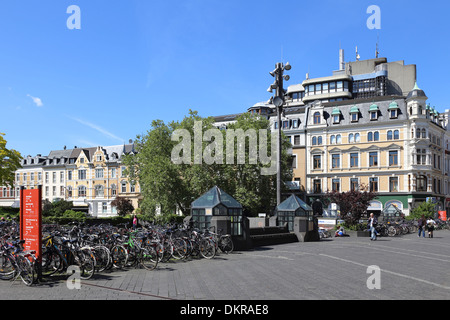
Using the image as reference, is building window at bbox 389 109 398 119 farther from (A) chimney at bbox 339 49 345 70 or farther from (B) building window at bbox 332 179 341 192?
(A) chimney at bbox 339 49 345 70

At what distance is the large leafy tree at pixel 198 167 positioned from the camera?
44.8 meters

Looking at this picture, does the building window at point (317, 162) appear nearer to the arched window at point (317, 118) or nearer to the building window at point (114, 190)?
the arched window at point (317, 118)

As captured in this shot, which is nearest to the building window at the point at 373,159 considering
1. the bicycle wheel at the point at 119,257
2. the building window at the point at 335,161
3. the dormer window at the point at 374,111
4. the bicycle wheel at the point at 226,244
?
the building window at the point at 335,161

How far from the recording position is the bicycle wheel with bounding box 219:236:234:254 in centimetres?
1814

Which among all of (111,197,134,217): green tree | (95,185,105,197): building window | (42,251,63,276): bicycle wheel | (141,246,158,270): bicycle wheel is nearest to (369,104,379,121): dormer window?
(111,197,134,217): green tree

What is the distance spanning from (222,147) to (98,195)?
131ft

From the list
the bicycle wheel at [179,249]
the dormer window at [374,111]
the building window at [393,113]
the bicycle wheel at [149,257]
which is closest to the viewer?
the bicycle wheel at [149,257]

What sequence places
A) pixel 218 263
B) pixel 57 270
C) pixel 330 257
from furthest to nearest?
pixel 330 257, pixel 218 263, pixel 57 270

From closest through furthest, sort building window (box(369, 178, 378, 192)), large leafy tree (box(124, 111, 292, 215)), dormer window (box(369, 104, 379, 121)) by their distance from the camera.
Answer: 1. large leafy tree (box(124, 111, 292, 215))
2. building window (box(369, 178, 378, 192))
3. dormer window (box(369, 104, 379, 121))

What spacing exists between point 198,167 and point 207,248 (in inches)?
1146

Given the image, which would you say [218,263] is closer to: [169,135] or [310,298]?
[310,298]
